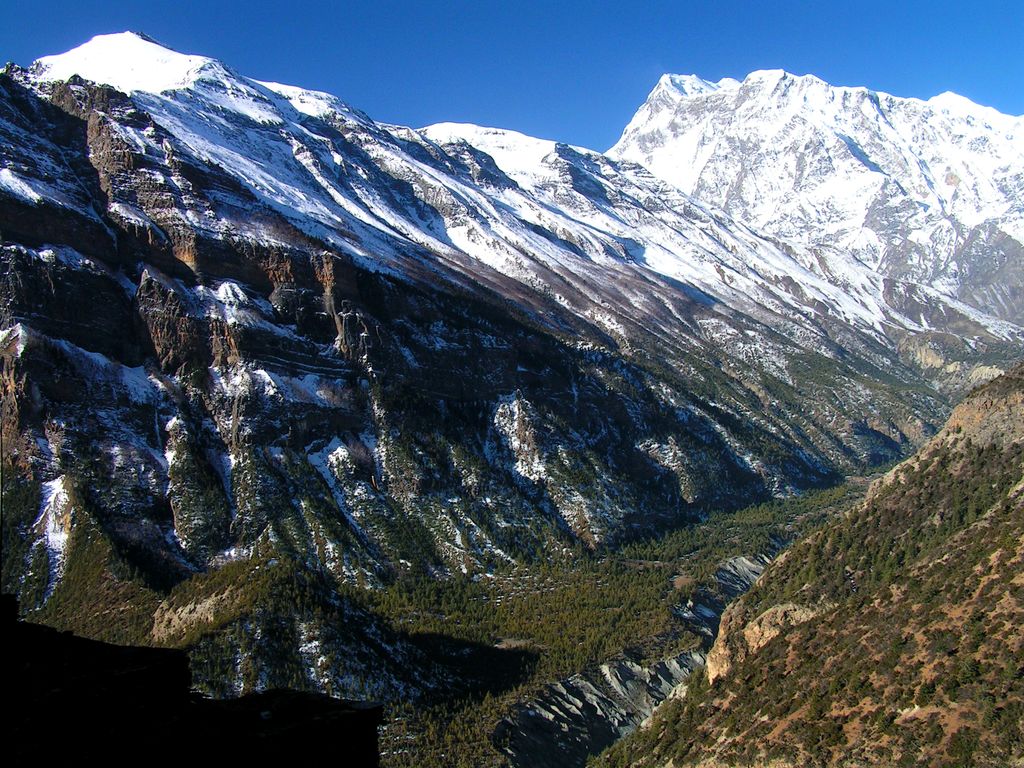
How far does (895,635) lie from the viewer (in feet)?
245

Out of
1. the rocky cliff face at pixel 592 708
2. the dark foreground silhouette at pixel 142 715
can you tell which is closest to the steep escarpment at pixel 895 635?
the rocky cliff face at pixel 592 708

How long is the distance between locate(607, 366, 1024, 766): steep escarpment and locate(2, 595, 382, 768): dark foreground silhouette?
2033 inches

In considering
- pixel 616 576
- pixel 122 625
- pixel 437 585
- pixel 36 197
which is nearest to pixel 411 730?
pixel 122 625

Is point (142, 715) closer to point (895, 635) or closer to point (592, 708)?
point (895, 635)

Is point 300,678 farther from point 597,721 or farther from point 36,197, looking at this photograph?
point 36,197

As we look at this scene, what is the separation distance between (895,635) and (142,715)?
70.1 meters

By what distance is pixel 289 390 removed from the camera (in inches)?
7530

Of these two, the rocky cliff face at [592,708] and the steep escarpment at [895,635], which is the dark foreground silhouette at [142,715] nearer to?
the steep escarpment at [895,635]

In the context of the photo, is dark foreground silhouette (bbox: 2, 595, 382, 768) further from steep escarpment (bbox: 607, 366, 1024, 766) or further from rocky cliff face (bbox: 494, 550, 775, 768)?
rocky cliff face (bbox: 494, 550, 775, 768)

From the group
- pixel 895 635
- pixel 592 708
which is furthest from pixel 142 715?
pixel 592 708

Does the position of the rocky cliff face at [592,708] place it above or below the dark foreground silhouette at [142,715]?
below

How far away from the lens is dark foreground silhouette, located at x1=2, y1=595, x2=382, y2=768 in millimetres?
21781

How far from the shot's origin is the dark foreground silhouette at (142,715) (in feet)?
71.5

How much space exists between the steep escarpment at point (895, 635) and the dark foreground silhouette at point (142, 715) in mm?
51644
